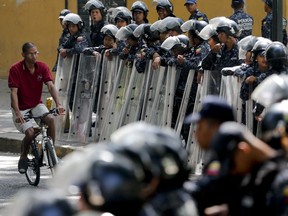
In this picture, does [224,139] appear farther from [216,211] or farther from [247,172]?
[216,211]

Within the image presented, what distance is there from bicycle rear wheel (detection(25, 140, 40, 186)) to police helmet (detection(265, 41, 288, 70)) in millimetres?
3069

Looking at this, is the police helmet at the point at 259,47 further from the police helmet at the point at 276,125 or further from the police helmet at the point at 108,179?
the police helmet at the point at 108,179

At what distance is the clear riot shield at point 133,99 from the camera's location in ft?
52.5

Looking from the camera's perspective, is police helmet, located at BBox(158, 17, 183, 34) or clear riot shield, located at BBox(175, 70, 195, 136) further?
police helmet, located at BBox(158, 17, 183, 34)

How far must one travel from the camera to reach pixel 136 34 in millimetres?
15969

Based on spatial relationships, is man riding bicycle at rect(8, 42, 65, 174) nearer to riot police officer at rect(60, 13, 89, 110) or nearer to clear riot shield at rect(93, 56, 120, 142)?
clear riot shield at rect(93, 56, 120, 142)

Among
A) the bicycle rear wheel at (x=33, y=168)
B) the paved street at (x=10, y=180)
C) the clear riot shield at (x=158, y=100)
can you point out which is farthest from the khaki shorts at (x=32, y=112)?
the clear riot shield at (x=158, y=100)

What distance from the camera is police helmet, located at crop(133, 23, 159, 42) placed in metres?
15.9

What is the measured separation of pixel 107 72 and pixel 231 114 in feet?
35.4

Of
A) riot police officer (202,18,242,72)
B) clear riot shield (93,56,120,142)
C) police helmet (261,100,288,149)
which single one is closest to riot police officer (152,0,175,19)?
clear riot shield (93,56,120,142)

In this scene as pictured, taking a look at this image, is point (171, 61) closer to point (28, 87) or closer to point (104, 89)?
point (28, 87)

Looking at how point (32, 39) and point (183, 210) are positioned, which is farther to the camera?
point (32, 39)

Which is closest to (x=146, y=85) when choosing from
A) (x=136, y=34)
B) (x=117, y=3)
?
(x=136, y=34)

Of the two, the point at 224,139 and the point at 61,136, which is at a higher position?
the point at 224,139
